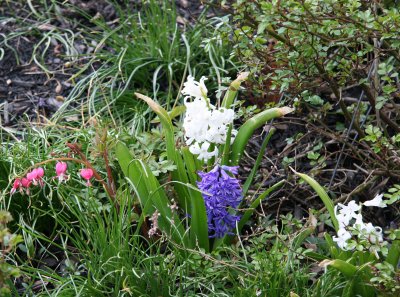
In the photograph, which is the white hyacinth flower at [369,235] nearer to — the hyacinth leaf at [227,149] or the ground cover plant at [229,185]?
the ground cover plant at [229,185]

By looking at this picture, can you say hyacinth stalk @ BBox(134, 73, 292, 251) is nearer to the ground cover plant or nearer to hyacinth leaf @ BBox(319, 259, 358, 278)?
the ground cover plant

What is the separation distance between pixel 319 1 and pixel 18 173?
5.05ft

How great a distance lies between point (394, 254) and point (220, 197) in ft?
2.34

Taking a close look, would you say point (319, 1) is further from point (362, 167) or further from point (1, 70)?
point (1, 70)

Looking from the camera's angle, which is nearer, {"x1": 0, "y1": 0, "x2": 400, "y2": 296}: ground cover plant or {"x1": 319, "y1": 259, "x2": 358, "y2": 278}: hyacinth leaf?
{"x1": 319, "y1": 259, "x2": 358, "y2": 278}: hyacinth leaf

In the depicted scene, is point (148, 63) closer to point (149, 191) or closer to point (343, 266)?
point (149, 191)

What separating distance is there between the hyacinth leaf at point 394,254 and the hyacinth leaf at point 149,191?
82 cm

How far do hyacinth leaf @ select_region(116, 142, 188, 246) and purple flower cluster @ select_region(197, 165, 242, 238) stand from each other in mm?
147

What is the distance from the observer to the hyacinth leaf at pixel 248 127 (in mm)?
3179

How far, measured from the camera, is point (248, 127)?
3232mm

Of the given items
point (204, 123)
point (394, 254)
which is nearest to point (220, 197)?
point (204, 123)

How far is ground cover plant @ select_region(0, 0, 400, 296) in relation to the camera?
2953 mm

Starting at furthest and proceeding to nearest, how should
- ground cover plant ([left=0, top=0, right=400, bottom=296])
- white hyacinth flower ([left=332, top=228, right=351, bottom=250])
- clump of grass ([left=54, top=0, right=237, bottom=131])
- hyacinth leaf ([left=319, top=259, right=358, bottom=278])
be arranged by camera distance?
clump of grass ([left=54, top=0, right=237, bottom=131])
ground cover plant ([left=0, top=0, right=400, bottom=296])
white hyacinth flower ([left=332, top=228, right=351, bottom=250])
hyacinth leaf ([left=319, top=259, right=358, bottom=278])

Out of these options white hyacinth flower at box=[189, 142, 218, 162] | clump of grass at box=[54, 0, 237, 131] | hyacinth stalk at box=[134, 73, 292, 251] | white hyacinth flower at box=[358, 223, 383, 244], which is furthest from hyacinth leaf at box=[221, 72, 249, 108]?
clump of grass at box=[54, 0, 237, 131]
